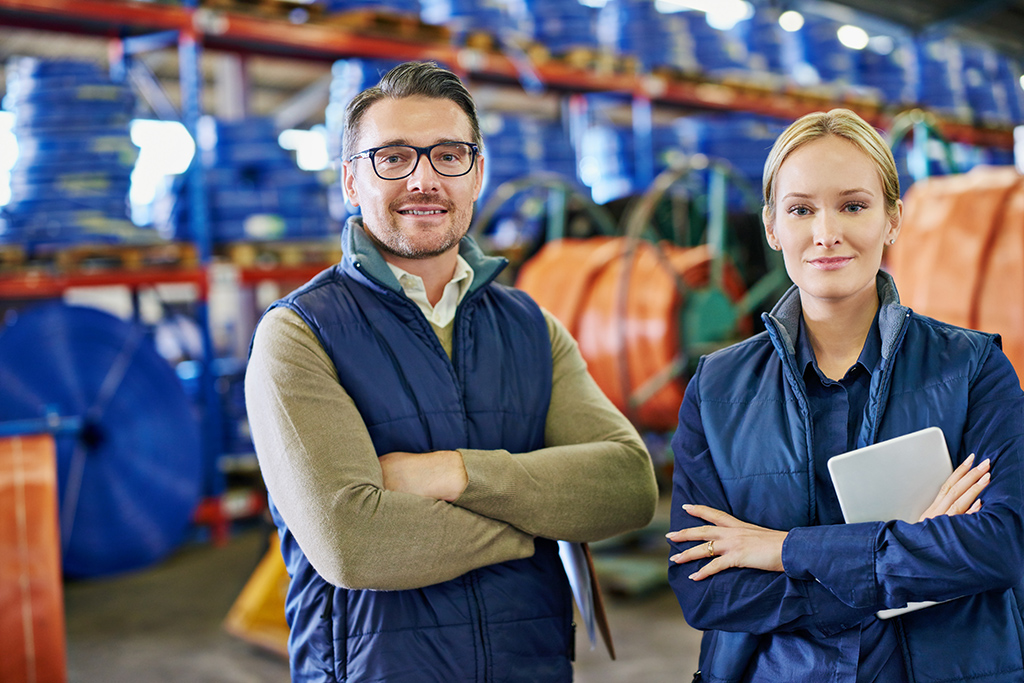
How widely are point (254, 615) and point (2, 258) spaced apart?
2734 millimetres

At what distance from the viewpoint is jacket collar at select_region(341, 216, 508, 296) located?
6.20 ft

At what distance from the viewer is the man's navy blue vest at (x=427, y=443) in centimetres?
176

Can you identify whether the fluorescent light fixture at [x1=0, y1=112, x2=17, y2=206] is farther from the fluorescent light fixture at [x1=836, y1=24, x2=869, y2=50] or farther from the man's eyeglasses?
the fluorescent light fixture at [x1=836, y1=24, x2=869, y2=50]

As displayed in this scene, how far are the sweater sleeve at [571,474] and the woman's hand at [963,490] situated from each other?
2.18ft

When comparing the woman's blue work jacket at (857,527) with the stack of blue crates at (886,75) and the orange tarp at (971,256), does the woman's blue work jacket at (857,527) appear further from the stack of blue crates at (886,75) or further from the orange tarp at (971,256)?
the stack of blue crates at (886,75)

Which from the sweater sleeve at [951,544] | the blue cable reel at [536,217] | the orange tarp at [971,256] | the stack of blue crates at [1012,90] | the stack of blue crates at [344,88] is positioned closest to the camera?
the sweater sleeve at [951,544]

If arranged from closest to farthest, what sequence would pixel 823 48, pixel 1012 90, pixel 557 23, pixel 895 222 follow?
pixel 895 222
pixel 557 23
pixel 823 48
pixel 1012 90

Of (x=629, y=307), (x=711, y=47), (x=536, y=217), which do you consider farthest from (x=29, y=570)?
(x=711, y=47)

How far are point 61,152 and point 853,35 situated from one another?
1275 cm

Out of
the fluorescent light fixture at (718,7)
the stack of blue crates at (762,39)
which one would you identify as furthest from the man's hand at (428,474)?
the fluorescent light fixture at (718,7)

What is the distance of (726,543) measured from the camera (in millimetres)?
1668

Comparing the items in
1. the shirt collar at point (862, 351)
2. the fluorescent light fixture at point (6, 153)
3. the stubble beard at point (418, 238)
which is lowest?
the shirt collar at point (862, 351)

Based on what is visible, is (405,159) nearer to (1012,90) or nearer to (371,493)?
(371,493)

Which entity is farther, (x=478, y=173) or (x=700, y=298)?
(x=700, y=298)
